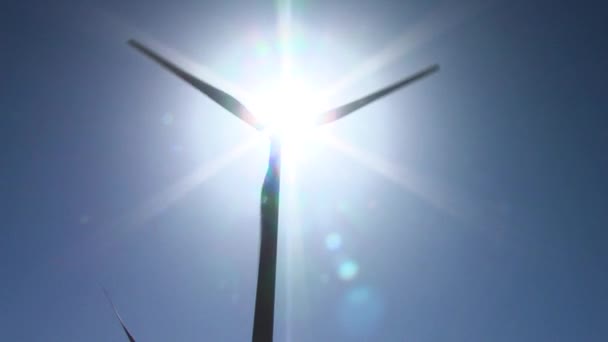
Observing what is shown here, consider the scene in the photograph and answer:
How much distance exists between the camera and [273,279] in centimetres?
1407

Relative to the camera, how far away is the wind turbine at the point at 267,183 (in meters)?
13.8

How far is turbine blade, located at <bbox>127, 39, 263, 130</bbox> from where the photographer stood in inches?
779

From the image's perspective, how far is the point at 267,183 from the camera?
52.4ft

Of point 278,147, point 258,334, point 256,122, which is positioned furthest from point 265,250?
point 256,122

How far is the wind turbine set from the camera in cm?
1380

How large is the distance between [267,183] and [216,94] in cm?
682

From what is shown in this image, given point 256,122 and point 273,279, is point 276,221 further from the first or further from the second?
point 256,122

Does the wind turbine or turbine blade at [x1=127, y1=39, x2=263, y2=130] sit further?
turbine blade at [x1=127, y1=39, x2=263, y2=130]

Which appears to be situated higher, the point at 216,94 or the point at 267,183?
the point at 216,94

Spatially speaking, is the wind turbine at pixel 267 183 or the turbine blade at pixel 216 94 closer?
the wind turbine at pixel 267 183

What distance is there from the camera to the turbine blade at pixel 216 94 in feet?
64.9

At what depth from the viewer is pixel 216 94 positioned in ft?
68.5

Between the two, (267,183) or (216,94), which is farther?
(216,94)

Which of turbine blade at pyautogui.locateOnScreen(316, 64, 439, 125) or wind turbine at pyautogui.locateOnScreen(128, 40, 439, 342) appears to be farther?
turbine blade at pyautogui.locateOnScreen(316, 64, 439, 125)
